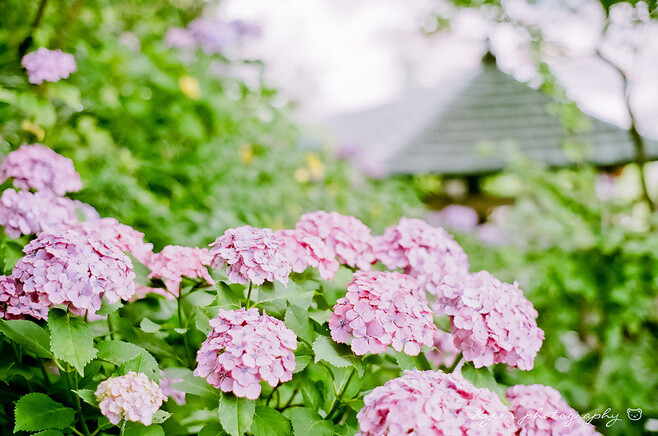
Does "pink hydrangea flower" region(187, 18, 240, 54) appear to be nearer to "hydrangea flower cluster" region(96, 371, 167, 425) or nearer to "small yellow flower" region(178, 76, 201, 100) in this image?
"small yellow flower" region(178, 76, 201, 100)

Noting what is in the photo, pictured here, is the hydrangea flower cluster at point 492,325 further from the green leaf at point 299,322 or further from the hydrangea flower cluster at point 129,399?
the hydrangea flower cluster at point 129,399

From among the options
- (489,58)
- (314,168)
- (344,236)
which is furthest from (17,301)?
(489,58)

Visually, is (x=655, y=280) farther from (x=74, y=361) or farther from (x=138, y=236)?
(x=74, y=361)

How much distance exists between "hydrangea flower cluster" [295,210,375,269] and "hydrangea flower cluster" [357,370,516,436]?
13.7 inches

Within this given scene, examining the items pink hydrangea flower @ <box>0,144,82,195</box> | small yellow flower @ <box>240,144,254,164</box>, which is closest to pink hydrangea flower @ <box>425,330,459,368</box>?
pink hydrangea flower @ <box>0,144,82,195</box>

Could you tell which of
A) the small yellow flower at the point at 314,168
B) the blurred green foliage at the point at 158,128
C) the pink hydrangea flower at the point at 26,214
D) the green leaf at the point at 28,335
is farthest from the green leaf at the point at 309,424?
the small yellow flower at the point at 314,168

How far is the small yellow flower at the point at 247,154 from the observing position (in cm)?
291

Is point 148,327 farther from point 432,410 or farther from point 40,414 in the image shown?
point 432,410

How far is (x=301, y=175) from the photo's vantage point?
Result: 3.32 m

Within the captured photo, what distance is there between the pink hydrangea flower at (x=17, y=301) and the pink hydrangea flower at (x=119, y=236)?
176 millimetres

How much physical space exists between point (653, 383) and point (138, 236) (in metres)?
2.29

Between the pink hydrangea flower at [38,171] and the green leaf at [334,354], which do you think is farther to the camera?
the pink hydrangea flower at [38,171]

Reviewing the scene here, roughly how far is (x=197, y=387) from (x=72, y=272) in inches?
11.5

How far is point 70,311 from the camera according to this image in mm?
952
